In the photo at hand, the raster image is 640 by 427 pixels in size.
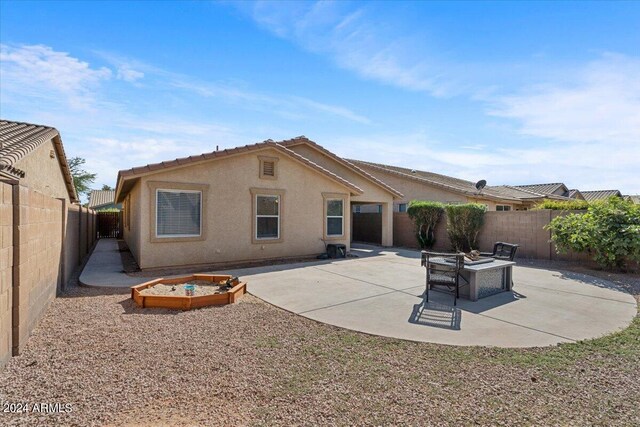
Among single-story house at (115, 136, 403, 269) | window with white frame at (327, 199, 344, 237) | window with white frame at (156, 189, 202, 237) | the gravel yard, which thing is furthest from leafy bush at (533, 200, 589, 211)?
window with white frame at (156, 189, 202, 237)

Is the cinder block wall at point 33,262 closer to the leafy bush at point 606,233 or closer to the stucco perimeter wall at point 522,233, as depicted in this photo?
the leafy bush at point 606,233

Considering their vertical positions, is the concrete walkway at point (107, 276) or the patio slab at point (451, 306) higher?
the concrete walkway at point (107, 276)

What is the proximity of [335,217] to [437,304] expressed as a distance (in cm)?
809

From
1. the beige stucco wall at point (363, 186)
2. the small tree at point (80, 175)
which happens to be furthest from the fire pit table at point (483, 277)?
the small tree at point (80, 175)

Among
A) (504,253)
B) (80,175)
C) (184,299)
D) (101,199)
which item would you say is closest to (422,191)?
(504,253)

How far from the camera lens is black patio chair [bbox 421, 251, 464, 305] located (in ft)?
23.1

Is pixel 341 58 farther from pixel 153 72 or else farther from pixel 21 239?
pixel 21 239

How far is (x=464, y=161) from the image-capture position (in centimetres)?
2381

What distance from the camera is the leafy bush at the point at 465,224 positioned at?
1535 centimetres

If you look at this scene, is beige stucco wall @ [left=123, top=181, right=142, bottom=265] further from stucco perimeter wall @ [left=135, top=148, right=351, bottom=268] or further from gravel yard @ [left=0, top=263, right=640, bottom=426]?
gravel yard @ [left=0, top=263, right=640, bottom=426]

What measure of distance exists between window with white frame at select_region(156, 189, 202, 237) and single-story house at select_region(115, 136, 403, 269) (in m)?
0.03

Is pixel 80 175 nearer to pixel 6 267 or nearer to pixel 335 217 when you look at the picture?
pixel 335 217

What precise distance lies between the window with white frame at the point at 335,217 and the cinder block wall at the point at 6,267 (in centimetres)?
1102

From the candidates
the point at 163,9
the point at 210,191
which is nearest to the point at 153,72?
the point at 163,9
